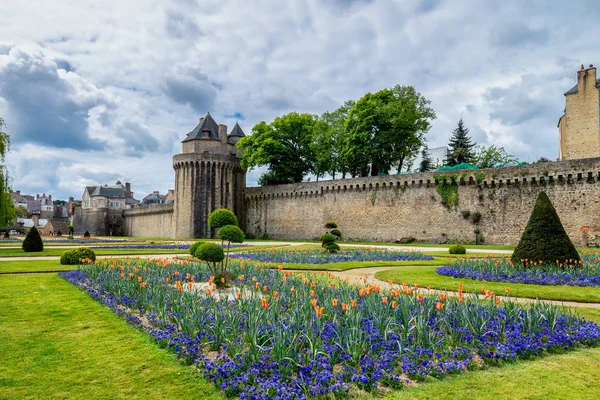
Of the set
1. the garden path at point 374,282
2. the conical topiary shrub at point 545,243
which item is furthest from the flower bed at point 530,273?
the garden path at point 374,282

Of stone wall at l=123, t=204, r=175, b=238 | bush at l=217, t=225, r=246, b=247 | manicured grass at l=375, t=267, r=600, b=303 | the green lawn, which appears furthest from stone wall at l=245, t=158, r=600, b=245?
the green lawn

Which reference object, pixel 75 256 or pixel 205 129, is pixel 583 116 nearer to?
pixel 205 129

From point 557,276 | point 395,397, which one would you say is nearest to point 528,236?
point 557,276

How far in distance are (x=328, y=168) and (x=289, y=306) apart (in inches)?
1689

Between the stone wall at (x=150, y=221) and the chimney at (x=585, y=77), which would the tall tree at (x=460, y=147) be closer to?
the chimney at (x=585, y=77)

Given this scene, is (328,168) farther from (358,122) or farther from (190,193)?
(190,193)

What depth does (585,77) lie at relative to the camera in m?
38.7

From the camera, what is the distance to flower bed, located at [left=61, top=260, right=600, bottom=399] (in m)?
4.70

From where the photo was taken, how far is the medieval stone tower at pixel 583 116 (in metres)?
38.0

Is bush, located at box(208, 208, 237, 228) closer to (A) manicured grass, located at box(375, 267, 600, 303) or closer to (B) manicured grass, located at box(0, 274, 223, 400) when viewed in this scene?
(A) manicured grass, located at box(375, 267, 600, 303)

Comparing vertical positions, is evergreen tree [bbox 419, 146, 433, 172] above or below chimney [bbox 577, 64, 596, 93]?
below

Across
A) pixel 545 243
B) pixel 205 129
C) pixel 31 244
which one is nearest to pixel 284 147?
pixel 205 129

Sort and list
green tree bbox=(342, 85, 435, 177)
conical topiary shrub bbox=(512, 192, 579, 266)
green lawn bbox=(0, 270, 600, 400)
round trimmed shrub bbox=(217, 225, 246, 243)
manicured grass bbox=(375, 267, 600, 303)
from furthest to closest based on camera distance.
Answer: green tree bbox=(342, 85, 435, 177) < conical topiary shrub bbox=(512, 192, 579, 266) < round trimmed shrub bbox=(217, 225, 246, 243) < manicured grass bbox=(375, 267, 600, 303) < green lawn bbox=(0, 270, 600, 400)

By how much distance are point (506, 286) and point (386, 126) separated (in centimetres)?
3256
